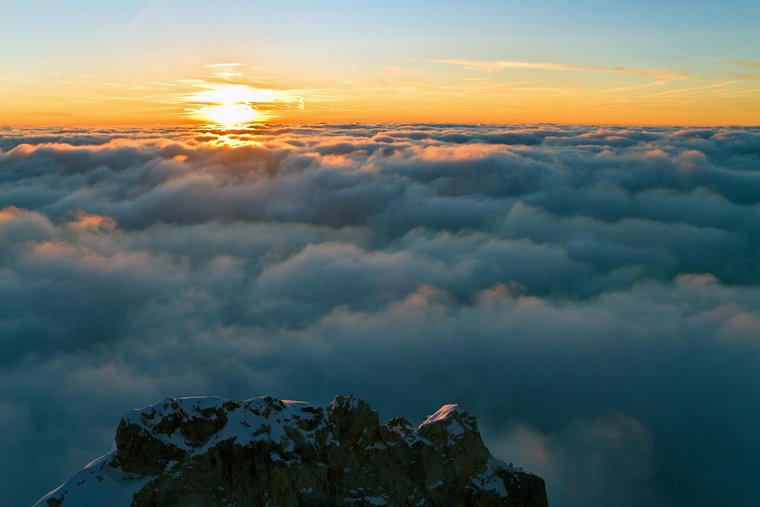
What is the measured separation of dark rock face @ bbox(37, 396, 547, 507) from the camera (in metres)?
27.8

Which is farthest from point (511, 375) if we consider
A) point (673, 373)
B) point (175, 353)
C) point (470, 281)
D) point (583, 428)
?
point (175, 353)

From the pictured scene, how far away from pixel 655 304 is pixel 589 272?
3180cm

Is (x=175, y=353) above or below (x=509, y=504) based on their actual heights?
below

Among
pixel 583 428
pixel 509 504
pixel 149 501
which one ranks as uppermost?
pixel 149 501

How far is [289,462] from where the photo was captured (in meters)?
29.1

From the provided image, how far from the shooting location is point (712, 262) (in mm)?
182875

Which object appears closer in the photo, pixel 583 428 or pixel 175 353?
pixel 583 428

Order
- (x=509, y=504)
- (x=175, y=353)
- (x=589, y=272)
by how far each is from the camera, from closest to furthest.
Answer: (x=509, y=504), (x=175, y=353), (x=589, y=272)

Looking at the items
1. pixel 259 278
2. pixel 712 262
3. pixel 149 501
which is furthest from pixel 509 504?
pixel 712 262

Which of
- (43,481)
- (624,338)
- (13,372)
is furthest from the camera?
(624,338)

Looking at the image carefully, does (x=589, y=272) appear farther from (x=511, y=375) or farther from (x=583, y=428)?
(x=583, y=428)

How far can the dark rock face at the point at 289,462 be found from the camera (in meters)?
27.8

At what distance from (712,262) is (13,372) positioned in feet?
675

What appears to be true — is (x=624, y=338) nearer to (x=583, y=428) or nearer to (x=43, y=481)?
(x=583, y=428)
